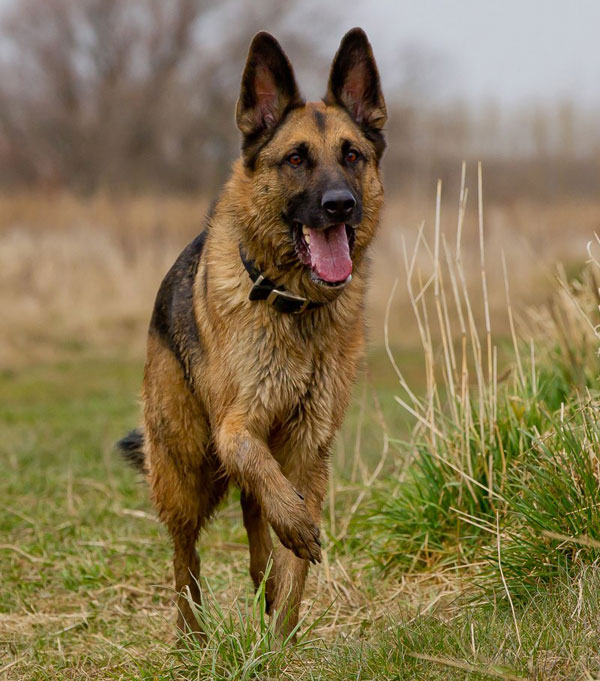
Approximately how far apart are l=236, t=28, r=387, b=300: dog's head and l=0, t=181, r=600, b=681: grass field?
3.04ft

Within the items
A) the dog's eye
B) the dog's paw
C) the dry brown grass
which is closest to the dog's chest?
the dog's paw

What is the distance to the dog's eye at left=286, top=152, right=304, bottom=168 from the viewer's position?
4.12 m

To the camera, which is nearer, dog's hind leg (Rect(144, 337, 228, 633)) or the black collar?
the black collar

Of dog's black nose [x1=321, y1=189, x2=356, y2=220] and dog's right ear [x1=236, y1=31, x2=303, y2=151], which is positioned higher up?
dog's right ear [x1=236, y1=31, x2=303, y2=151]

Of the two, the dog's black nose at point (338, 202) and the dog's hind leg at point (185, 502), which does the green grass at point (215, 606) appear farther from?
the dog's black nose at point (338, 202)

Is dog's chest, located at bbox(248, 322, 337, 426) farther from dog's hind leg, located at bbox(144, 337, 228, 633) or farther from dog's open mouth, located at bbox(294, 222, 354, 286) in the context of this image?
dog's hind leg, located at bbox(144, 337, 228, 633)

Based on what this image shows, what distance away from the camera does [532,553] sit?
388cm

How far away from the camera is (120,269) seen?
16297 mm

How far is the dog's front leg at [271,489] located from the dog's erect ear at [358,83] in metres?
1.67

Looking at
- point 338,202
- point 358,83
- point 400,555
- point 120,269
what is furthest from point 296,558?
point 120,269

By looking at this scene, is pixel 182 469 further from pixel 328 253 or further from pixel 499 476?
pixel 499 476

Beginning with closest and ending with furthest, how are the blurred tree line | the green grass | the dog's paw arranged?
the green grass → the dog's paw → the blurred tree line

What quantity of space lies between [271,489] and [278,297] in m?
0.87

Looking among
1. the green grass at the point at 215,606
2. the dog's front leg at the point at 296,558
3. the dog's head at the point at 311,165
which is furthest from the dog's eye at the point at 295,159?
the green grass at the point at 215,606
